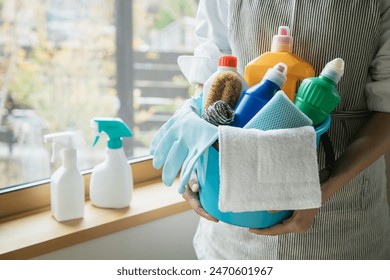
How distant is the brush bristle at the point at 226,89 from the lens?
0.80 m

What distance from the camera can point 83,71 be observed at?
1.40 meters

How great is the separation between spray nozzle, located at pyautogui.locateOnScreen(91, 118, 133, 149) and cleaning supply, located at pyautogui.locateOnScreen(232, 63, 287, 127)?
1.69 ft

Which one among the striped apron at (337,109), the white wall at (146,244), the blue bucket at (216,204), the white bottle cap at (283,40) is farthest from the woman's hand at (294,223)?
the white wall at (146,244)

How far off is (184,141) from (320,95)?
0.22 m

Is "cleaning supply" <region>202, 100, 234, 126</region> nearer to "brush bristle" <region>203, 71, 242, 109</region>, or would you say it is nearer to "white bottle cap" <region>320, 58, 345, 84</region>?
"brush bristle" <region>203, 71, 242, 109</region>

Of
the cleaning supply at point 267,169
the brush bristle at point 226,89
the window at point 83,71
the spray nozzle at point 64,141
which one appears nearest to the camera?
the cleaning supply at point 267,169

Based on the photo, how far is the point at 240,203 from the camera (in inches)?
27.6

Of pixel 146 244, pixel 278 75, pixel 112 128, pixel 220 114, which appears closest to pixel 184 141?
pixel 220 114

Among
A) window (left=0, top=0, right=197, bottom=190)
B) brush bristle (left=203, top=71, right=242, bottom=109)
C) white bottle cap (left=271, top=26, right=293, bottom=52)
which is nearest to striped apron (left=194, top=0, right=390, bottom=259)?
white bottle cap (left=271, top=26, right=293, bottom=52)

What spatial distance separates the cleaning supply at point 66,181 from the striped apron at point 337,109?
36 centimetres

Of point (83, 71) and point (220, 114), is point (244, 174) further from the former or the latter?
point (83, 71)

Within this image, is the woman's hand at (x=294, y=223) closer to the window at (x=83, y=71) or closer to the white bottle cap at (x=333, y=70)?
the white bottle cap at (x=333, y=70)
